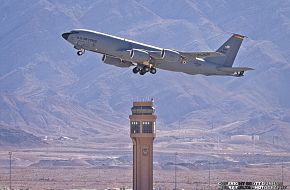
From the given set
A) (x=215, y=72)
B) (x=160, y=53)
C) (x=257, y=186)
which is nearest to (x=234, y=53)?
(x=215, y=72)

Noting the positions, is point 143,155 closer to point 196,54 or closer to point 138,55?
point 196,54

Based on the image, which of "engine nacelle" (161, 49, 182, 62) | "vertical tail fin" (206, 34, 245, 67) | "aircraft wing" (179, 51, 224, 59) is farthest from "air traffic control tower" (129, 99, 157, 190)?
"engine nacelle" (161, 49, 182, 62)

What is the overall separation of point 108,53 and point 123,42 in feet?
8.17

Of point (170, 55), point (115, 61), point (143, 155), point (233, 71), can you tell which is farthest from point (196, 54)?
point (143, 155)

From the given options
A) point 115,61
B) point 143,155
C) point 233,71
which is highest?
point 115,61

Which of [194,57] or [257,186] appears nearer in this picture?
[257,186]

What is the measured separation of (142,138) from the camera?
195750 mm

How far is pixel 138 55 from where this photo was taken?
162 m

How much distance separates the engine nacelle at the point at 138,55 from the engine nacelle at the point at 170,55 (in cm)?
255

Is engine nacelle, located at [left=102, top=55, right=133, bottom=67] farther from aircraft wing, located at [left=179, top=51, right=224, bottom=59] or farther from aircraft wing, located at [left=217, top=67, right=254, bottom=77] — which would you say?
aircraft wing, located at [left=217, top=67, right=254, bottom=77]

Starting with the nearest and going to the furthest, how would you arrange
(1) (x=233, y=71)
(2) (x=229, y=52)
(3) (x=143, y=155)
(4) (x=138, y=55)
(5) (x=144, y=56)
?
(4) (x=138, y=55) < (5) (x=144, y=56) < (1) (x=233, y=71) < (2) (x=229, y=52) < (3) (x=143, y=155)

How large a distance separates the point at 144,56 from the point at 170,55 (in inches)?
159

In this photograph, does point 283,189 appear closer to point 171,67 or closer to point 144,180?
point 171,67

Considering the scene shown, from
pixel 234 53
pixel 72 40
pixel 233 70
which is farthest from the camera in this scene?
pixel 234 53
